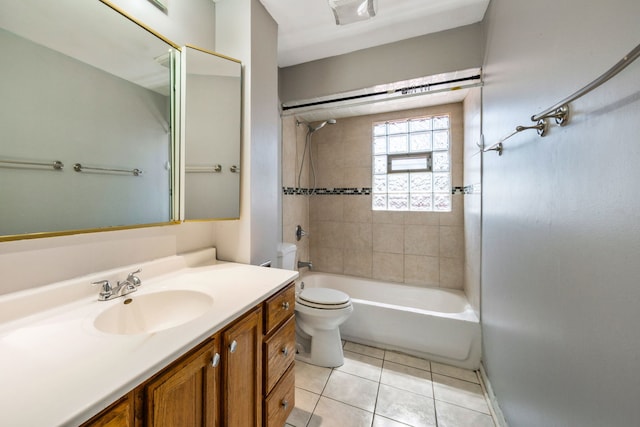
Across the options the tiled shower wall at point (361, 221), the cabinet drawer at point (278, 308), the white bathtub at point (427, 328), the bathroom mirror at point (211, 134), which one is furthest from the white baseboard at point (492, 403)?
the bathroom mirror at point (211, 134)

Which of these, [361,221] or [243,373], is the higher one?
[361,221]

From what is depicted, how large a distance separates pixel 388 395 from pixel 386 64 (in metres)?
2.25

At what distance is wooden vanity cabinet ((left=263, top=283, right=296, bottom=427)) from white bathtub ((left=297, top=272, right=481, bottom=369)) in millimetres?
896

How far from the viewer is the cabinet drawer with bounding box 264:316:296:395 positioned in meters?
1.04

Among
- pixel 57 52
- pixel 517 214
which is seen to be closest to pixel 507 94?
pixel 517 214

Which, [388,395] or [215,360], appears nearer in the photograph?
[215,360]

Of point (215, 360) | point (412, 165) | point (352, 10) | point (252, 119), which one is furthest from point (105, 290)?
point (412, 165)

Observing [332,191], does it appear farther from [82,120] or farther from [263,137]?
[82,120]

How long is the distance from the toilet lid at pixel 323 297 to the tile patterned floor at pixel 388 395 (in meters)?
0.47

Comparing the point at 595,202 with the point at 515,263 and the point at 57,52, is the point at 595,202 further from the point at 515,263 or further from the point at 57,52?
the point at 57,52

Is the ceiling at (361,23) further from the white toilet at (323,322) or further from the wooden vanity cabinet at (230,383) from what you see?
the wooden vanity cabinet at (230,383)

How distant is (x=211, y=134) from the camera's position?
1.32 meters

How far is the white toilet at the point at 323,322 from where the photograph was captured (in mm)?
1720

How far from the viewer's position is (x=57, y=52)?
852 millimetres
